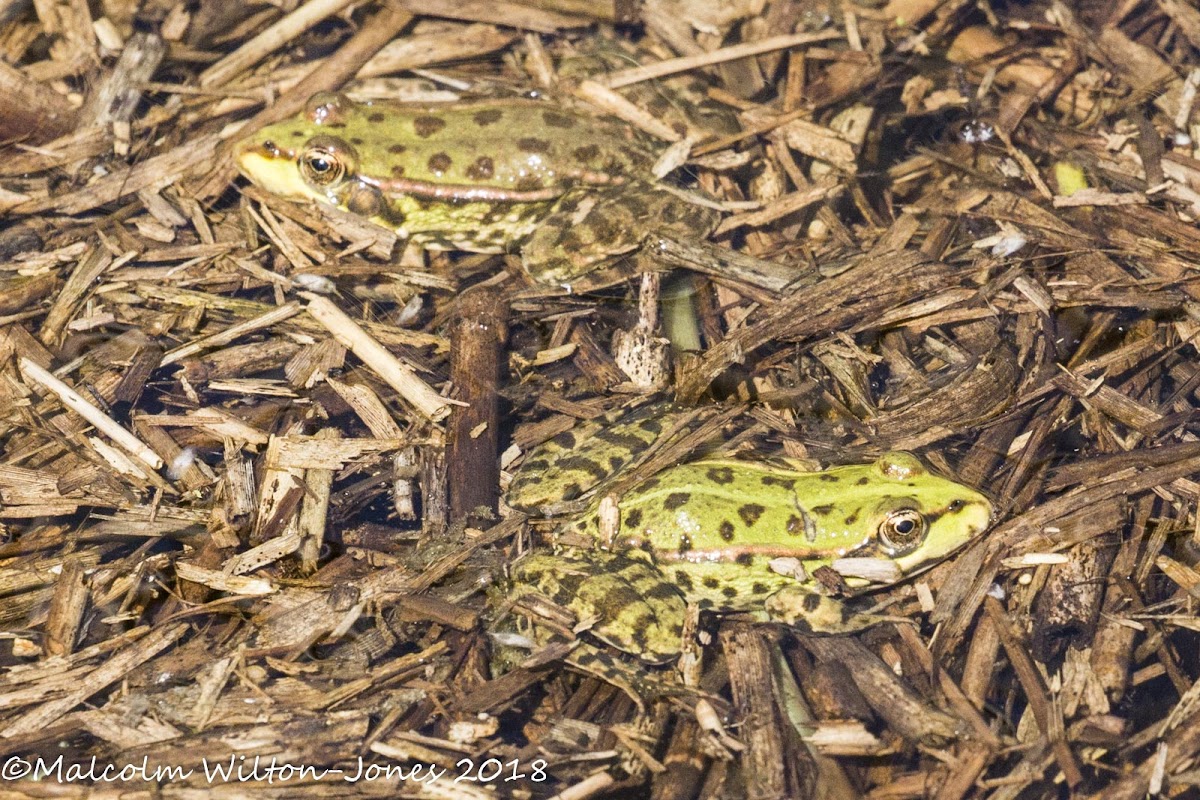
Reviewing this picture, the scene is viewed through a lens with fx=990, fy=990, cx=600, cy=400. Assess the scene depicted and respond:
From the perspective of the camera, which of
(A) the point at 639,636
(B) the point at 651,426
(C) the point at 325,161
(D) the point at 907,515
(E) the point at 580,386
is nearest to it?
(A) the point at 639,636

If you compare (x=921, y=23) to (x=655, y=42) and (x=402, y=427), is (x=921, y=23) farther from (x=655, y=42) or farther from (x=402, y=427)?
(x=402, y=427)

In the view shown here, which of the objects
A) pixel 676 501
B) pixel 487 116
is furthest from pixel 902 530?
pixel 487 116

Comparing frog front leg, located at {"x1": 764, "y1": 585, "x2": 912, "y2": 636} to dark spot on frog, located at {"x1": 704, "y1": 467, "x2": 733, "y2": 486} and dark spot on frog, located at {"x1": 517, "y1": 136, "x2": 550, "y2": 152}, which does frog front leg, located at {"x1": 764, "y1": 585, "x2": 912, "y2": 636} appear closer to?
dark spot on frog, located at {"x1": 704, "y1": 467, "x2": 733, "y2": 486}

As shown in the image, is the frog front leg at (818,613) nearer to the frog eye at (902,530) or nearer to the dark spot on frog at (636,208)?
the frog eye at (902,530)

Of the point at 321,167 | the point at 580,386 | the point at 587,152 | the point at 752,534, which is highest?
the point at 321,167

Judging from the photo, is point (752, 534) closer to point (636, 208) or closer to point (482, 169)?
point (636, 208)

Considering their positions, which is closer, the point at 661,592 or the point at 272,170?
the point at 661,592

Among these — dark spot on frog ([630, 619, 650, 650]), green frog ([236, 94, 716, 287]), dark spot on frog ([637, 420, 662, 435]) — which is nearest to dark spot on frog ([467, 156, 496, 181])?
green frog ([236, 94, 716, 287])
